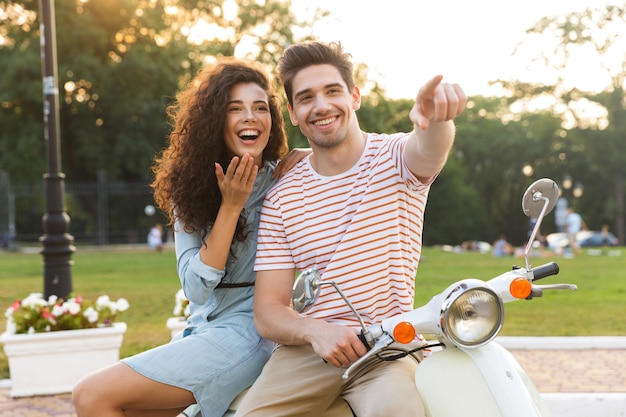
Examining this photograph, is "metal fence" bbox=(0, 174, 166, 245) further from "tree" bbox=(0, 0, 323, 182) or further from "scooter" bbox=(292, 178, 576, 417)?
"scooter" bbox=(292, 178, 576, 417)

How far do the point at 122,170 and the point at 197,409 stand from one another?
2939 centimetres

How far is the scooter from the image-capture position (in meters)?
2.09

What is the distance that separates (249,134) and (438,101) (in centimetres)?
102

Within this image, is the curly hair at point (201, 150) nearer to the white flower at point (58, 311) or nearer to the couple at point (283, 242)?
the couple at point (283, 242)

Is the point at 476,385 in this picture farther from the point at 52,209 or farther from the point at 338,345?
the point at 52,209

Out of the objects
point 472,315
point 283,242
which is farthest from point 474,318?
point 283,242

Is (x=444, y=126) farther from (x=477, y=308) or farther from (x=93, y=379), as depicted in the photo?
(x=93, y=379)

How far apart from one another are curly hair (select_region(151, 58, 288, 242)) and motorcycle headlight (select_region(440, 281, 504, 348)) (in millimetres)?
1018

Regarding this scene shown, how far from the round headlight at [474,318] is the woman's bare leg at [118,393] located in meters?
1.02

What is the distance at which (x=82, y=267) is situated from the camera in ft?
60.4

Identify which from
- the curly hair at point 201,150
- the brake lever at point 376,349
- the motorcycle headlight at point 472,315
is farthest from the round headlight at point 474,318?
the curly hair at point 201,150

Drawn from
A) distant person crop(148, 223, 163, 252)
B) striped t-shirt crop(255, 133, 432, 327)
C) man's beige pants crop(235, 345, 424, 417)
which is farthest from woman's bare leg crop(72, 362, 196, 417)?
distant person crop(148, 223, 163, 252)

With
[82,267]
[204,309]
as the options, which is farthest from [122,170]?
[204,309]

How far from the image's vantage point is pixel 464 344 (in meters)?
2.14
